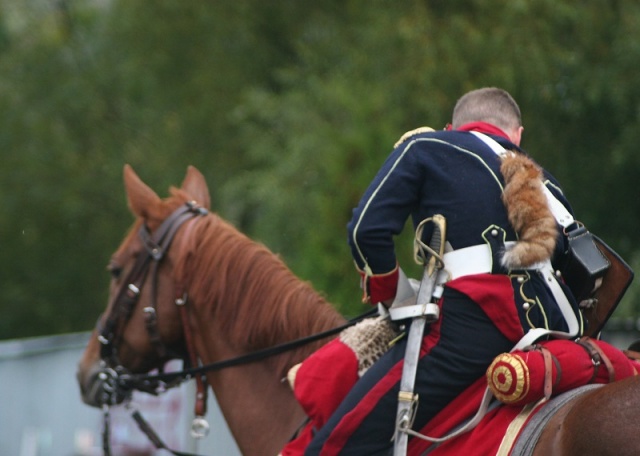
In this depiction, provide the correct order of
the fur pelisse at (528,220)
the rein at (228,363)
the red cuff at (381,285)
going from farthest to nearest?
the rein at (228,363), the red cuff at (381,285), the fur pelisse at (528,220)

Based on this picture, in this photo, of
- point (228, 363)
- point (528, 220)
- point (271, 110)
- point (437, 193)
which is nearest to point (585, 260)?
point (528, 220)

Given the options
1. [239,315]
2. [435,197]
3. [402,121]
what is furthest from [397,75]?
[435,197]

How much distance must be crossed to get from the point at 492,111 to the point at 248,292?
4.77 feet

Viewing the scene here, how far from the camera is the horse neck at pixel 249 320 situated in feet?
16.0

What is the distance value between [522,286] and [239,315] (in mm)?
1597

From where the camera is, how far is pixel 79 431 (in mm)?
10023

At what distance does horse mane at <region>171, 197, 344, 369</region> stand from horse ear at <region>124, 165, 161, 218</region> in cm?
30

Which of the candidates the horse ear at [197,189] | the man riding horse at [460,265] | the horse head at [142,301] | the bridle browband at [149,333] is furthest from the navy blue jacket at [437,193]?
the horse ear at [197,189]

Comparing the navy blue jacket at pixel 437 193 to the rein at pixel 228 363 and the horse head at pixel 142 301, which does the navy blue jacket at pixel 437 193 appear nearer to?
the rein at pixel 228 363

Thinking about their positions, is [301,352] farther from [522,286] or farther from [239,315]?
[522,286]

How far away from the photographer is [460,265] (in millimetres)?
3932

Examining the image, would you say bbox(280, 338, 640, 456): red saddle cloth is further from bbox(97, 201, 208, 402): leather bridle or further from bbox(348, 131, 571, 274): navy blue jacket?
bbox(97, 201, 208, 402): leather bridle

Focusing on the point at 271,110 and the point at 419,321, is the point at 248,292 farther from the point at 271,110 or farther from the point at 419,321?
the point at 271,110

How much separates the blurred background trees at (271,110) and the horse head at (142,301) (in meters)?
3.49
